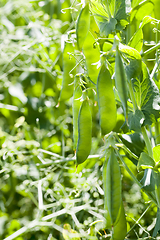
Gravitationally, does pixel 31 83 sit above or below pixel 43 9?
below

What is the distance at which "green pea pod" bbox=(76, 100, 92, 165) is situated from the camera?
0.49 meters

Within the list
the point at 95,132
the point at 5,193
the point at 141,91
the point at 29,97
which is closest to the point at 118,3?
the point at 141,91

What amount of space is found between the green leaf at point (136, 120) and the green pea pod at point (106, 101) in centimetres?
7

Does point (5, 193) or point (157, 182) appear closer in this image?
point (157, 182)

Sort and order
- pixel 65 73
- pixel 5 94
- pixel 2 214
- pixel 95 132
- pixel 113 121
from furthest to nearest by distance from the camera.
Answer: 1. pixel 5 94
2. pixel 95 132
3. pixel 2 214
4. pixel 65 73
5. pixel 113 121

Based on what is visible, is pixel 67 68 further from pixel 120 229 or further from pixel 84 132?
pixel 120 229

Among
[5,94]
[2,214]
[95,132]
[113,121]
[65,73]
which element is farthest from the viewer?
[5,94]

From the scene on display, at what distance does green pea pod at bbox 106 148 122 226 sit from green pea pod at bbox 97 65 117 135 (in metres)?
0.07

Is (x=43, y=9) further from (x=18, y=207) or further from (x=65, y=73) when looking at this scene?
(x=18, y=207)

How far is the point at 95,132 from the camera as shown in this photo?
3.23ft

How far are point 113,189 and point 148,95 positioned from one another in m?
0.21

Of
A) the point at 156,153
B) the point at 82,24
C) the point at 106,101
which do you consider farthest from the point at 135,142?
the point at 82,24

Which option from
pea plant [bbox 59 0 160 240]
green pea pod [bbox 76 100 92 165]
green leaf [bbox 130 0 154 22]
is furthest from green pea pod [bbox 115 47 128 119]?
green leaf [bbox 130 0 154 22]

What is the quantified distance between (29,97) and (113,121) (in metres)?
0.75
